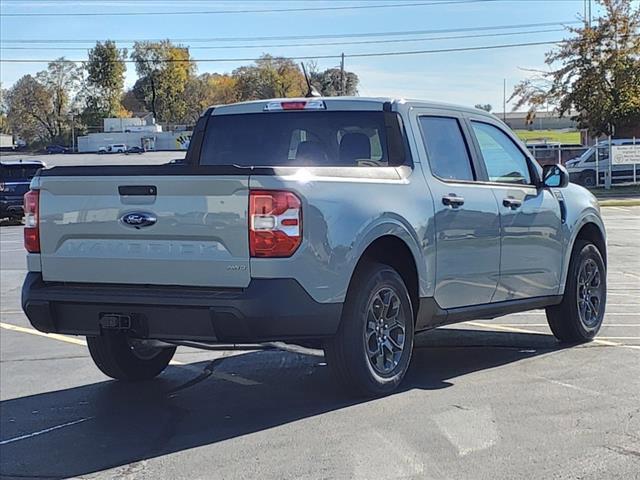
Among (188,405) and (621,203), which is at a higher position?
(188,405)

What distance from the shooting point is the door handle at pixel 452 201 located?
650 cm

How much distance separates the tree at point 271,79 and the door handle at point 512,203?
93.3 m

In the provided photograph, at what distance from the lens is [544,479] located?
4578mm

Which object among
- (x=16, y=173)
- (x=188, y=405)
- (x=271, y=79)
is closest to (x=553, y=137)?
(x=271, y=79)

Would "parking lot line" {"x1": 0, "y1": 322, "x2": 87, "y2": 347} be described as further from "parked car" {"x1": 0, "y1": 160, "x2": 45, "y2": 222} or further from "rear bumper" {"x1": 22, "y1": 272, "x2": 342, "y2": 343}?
"parked car" {"x1": 0, "y1": 160, "x2": 45, "y2": 222}

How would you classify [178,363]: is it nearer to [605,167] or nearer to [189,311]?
[189,311]

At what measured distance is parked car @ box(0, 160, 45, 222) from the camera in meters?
27.5

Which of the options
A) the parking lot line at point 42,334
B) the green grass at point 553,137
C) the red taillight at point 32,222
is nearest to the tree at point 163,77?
the green grass at point 553,137

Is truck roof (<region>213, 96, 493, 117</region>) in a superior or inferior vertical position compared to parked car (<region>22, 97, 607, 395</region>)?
superior

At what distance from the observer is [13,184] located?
27609 mm

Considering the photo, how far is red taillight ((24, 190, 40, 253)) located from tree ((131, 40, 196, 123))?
105 m

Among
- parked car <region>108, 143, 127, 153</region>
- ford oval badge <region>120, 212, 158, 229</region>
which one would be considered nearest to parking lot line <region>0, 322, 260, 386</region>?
ford oval badge <region>120, 212, 158, 229</region>

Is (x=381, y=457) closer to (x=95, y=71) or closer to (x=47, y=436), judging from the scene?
(x=47, y=436)

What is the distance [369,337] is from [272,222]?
3.86ft
